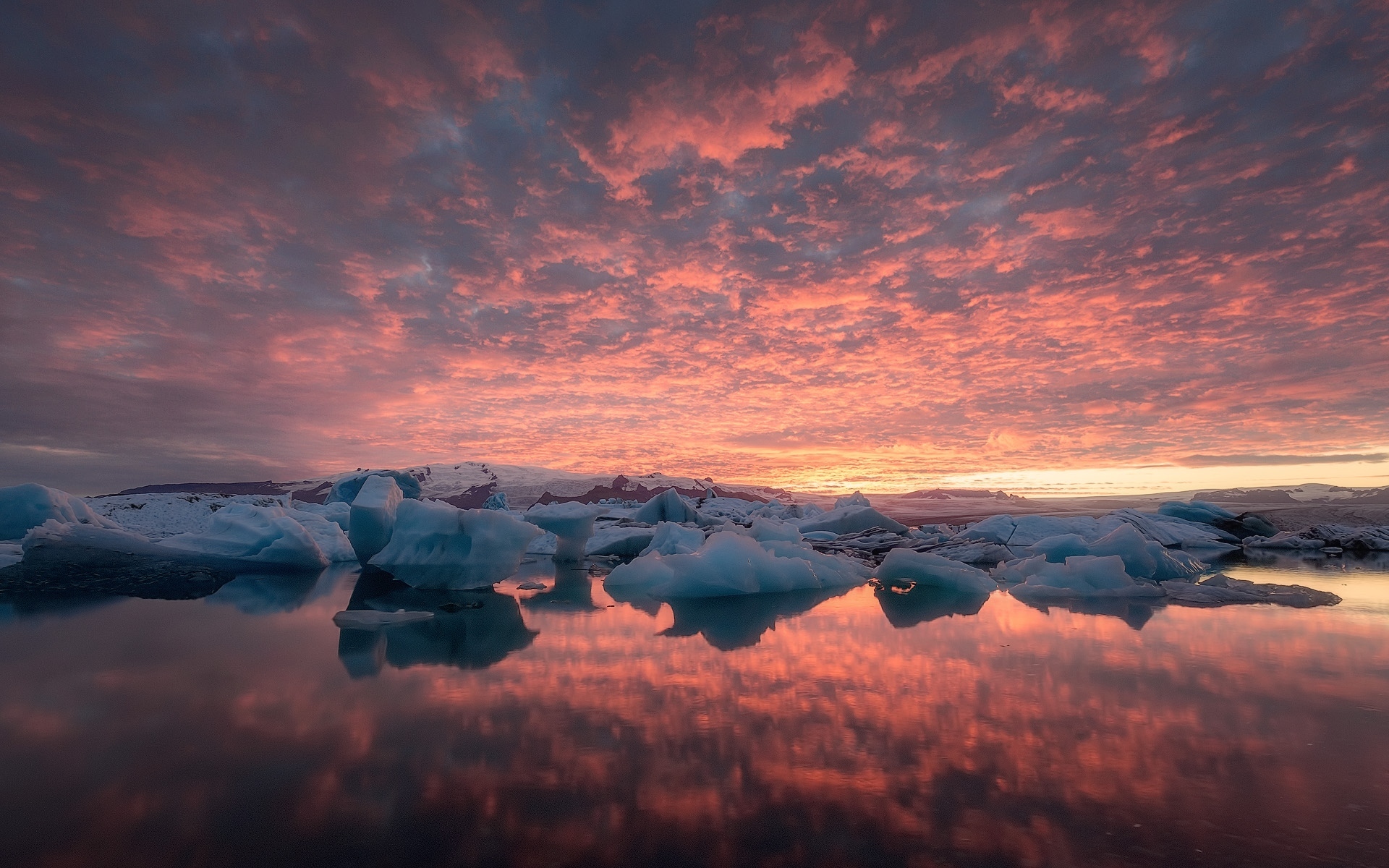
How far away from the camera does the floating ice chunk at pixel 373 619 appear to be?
20.2 feet

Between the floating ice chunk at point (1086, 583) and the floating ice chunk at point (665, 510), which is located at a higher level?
the floating ice chunk at point (665, 510)

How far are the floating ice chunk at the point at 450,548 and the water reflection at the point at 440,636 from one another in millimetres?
446

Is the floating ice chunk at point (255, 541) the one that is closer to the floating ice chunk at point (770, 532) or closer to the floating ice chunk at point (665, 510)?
the floating ice chunk at point (770, 532)

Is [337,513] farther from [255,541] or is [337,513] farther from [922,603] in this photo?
[922,603]

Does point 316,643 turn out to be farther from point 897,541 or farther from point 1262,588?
point 897,541

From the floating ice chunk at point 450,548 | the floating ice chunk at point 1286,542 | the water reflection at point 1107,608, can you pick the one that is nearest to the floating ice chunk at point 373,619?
the floating ice chunk at point 450,548

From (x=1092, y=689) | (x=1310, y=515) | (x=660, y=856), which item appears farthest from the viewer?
(x=1310, y=515)

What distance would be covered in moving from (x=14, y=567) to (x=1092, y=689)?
44.1ft

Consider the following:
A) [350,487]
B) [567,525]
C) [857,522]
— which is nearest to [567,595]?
[567,525]

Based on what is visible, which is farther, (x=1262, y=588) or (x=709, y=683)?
(x=1262, y=588)

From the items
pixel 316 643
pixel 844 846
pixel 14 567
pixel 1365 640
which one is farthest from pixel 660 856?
pixel 14 567

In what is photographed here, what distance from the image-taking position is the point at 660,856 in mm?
1986

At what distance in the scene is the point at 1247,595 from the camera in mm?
7934

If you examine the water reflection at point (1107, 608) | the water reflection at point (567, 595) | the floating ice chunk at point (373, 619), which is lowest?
the water reflection at point (567, 595)
